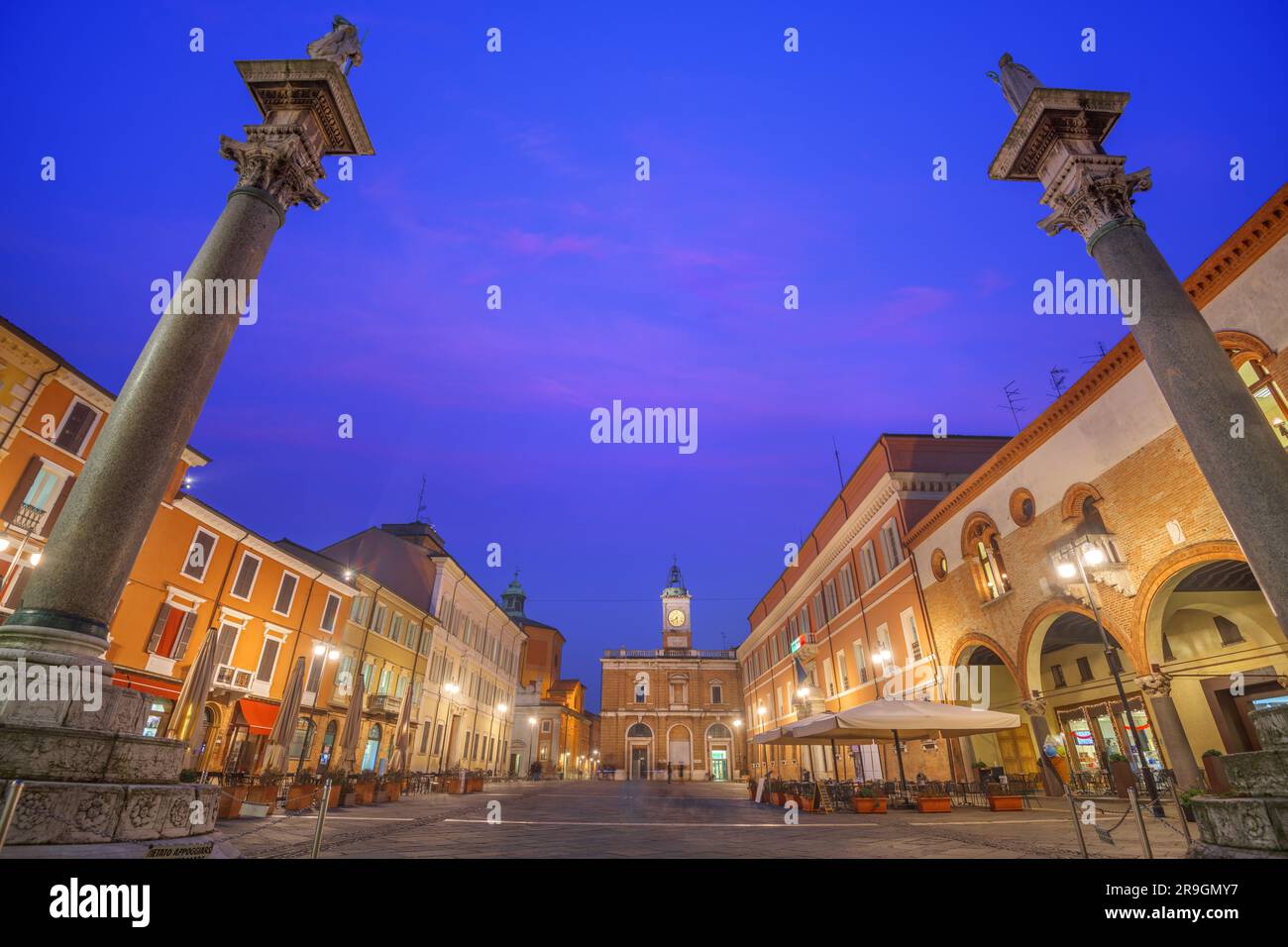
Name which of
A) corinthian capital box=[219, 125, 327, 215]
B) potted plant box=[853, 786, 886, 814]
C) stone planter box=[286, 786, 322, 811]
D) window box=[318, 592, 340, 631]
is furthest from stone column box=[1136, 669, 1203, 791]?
window box=[318, 592, 340, 631]

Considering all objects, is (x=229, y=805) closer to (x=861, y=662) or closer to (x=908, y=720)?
(x=908, y=720)

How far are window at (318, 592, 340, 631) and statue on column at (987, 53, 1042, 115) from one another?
88.4 ft

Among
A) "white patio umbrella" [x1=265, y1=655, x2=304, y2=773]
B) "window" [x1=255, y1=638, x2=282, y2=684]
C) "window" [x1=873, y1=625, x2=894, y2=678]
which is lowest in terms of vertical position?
"white patio umbrella" [x1=265, y1=655, x2=304, y2=773]

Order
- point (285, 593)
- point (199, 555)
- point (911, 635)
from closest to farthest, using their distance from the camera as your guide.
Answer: point (199, 555), point (911, 635), point (285, 593)

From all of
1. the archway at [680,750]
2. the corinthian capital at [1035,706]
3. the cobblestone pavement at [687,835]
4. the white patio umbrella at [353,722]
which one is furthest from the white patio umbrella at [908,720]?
the archway at [680,750]

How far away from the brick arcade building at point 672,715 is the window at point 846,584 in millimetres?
30142

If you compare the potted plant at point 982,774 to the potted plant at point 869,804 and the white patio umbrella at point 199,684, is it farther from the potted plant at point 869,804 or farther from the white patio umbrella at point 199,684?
the white patio umbrella at point 199,684

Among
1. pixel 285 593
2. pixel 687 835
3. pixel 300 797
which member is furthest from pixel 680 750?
pixel 687 835

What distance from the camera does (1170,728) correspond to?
11859 mm

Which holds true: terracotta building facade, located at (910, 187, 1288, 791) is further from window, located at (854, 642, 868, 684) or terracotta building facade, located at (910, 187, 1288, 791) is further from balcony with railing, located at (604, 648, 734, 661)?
balcony with railing, located at (604, 648, 734, 661)

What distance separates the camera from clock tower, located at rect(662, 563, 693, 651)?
60.6 meters

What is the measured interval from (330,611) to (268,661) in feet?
11.0
